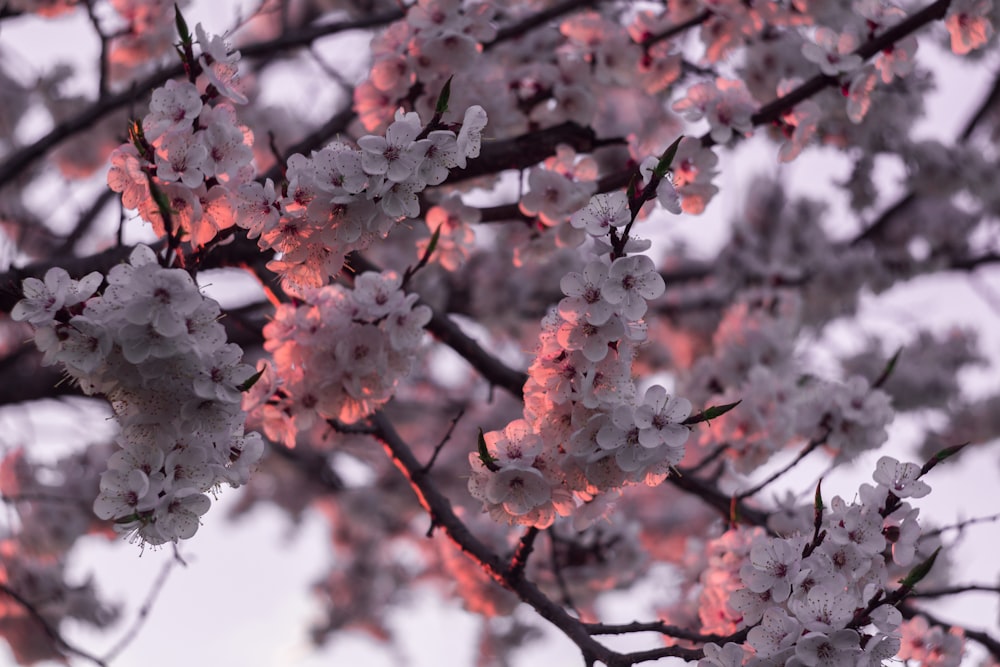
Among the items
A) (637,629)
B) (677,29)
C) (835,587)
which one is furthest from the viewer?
(677,29)

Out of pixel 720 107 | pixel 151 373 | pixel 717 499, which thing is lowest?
pixel 151 373

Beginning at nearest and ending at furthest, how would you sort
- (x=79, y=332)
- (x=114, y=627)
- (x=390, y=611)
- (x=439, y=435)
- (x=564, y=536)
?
(x=79, y=332) → (x=564, y=536) → (x=114, y=627) → (x=439, y=435) → (x=390, y=611)

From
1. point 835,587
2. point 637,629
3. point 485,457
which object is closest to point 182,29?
point 485,457

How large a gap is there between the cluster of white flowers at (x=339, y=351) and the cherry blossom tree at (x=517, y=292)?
1cm

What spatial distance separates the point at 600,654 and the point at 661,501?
26.5 feet

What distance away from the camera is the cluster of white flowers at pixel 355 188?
2242 mm

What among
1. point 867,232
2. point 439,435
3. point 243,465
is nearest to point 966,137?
point 867,232

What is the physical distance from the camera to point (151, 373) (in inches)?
81.1

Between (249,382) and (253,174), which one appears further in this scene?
(253,174)

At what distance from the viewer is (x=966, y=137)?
22.5ft

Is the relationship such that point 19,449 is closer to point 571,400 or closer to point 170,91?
point 170,91

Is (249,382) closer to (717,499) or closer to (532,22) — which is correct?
(717,499)

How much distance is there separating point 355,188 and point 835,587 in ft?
5.11

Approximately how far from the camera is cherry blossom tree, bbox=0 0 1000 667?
219cm
